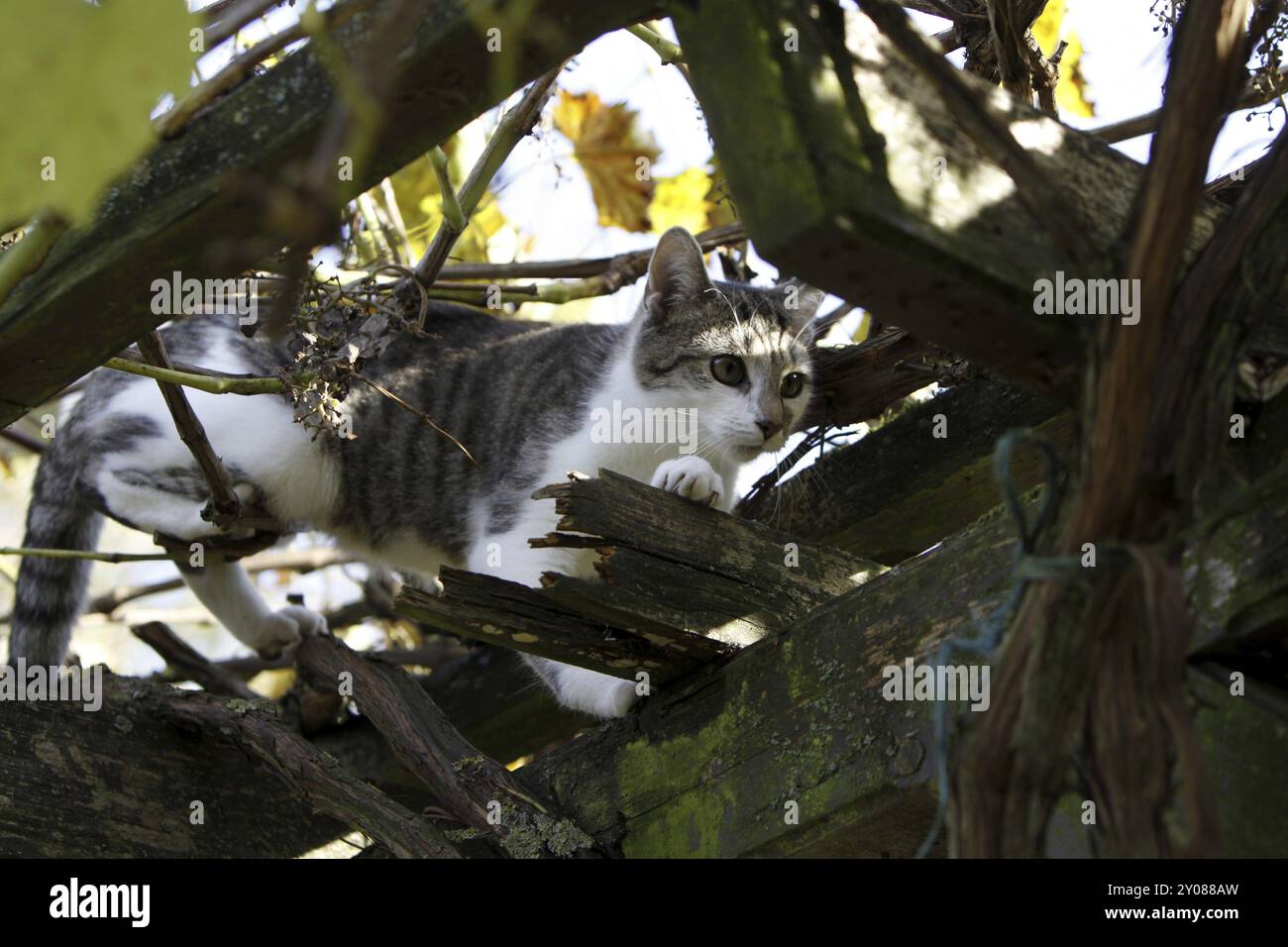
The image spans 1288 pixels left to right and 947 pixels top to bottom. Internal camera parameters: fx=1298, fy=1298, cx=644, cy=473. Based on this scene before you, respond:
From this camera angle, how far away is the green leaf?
1135 millimetres

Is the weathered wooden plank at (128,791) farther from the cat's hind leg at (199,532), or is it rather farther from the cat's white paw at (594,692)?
the cat's hind leg at (199,532)

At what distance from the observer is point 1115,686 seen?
1.38 meters

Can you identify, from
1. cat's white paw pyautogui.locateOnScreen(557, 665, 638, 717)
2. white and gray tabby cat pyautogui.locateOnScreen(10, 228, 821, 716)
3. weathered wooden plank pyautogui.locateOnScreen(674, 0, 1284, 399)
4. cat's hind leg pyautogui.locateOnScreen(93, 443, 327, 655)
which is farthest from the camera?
cat's hind leg pyautogui.locateOnScreen(93, 443, 327, 655)

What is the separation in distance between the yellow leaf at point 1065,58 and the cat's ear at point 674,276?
3.74 ft

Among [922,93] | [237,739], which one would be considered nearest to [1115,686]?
[922,93]

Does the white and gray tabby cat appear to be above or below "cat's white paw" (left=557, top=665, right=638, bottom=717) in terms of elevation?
above

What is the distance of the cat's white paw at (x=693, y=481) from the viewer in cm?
290

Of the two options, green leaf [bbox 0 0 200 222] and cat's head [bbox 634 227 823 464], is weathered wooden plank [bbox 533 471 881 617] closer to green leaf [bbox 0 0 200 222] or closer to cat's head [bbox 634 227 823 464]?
cat's head [bbox 634 227 823 464]

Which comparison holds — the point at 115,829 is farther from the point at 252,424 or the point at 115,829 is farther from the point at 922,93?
the point at 922,93

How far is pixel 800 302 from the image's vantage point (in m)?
4.39

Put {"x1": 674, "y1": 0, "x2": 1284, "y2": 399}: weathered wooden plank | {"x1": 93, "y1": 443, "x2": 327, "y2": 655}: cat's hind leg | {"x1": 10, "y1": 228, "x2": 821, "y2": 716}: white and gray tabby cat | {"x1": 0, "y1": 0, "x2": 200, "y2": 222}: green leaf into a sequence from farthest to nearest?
{"x1": 93, "y1": 443, "x2": 327, "y2": 655}: cat's hind leg
{"x1": 10, "y1": 228, "x2": 821, "y2": 716}: white and gray tabby cat
{"x1": 674, "y1": 0, "x2": 1284, "y2": 399}: weathered wooden plank
{"x1": 0, "y1": 0, "x2": 200, "y2": 222}: green leaf

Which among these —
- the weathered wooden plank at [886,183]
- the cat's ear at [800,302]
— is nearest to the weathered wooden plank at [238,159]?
the weathered wooden plank at [886,183]

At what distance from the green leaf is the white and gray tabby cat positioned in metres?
2.57

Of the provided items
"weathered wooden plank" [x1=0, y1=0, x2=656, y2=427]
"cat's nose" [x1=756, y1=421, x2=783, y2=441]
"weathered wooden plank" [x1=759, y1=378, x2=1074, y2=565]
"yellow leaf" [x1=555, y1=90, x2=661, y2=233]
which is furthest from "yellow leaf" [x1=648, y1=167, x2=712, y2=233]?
"weathered wooden plank" [x1=0, y1=0, x2=656, y2=427]
